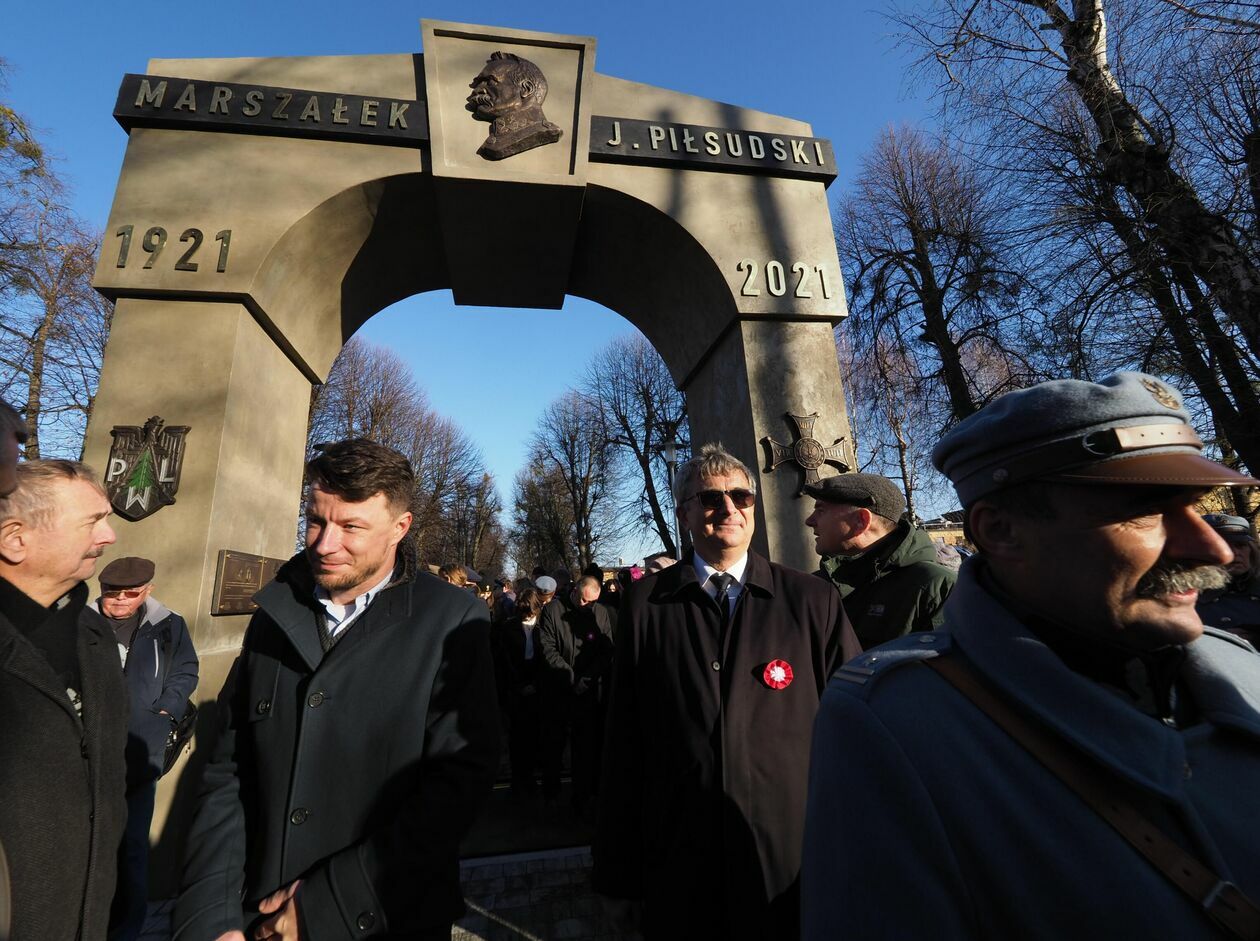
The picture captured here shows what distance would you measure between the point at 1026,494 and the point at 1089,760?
1.50ft

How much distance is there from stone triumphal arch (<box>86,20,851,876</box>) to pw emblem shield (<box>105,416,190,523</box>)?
0.02 m

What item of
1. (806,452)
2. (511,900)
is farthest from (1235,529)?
(511,900)

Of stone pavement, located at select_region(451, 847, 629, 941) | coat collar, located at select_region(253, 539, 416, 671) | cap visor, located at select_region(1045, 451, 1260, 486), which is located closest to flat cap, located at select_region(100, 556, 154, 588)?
coat collar, located at select_region(253, 539, 416, 671)

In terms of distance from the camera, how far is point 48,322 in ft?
43.2

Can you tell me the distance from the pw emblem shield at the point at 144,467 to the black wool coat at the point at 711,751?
4370 millimetres

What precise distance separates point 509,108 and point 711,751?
20.2 ft

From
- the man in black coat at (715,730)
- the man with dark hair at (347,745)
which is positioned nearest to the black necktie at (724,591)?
the man in black coat at (715,730)

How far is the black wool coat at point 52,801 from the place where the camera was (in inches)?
61.1

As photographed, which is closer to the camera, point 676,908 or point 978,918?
point 978,918

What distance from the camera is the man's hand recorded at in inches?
61.4

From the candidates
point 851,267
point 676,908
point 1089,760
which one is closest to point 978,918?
point 1089,760

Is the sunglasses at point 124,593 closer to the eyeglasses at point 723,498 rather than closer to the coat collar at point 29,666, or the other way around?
the coat collar at point 29,666

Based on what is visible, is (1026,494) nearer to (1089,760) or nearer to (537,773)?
(1089,760)

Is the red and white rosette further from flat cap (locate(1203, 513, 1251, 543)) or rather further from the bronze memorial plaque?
the bronze memorial plaque
